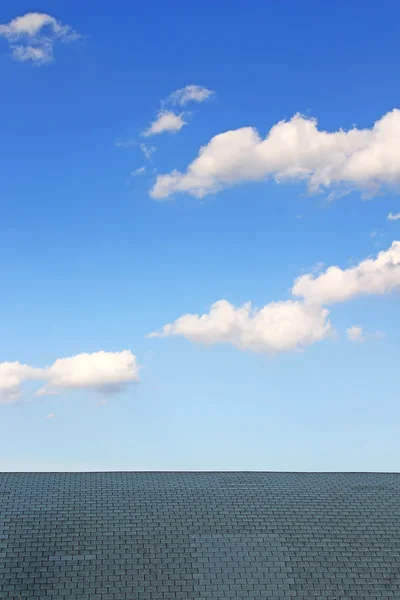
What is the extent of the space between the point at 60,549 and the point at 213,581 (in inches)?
358

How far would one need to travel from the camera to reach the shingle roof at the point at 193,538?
134 feet

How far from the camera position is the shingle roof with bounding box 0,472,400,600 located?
134 feet

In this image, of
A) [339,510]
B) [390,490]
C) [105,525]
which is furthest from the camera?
[390,490]

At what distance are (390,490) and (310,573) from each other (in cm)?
1277

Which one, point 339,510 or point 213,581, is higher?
point 339,510

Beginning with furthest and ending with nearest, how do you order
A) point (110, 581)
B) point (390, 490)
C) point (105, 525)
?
point (390, 490) → point (105, 525) → point (110, 581)

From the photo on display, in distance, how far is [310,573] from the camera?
42219mm

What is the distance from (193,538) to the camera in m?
44.0

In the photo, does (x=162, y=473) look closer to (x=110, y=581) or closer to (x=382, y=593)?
(x=110, y=581)

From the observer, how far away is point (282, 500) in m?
49.2

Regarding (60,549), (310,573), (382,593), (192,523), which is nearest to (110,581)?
(60,549)

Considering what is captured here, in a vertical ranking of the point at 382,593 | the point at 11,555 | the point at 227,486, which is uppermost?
the point at 227,486

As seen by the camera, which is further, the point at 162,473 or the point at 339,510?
the point at 162,473

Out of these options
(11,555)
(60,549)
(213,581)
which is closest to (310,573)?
(213,581)
